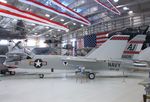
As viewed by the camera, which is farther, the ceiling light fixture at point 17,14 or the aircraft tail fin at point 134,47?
the aircraft tail fin at point 134,47

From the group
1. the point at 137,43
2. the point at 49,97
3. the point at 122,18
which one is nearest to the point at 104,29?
the point at 122,18

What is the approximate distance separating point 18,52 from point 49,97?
5244 mm

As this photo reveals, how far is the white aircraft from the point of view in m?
9.25

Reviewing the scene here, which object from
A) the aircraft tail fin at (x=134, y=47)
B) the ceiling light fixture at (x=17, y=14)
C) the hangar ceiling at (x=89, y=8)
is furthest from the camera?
the hangar ceiling at (x=89, y=8)

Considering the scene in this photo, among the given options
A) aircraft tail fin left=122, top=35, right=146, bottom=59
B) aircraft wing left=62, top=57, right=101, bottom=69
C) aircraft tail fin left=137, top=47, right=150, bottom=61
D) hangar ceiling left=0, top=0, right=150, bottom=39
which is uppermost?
hangar ceiling left=0, top=0, right=150, bottom=39

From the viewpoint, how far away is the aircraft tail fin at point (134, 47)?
10344 mm

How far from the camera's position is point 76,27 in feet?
76.9

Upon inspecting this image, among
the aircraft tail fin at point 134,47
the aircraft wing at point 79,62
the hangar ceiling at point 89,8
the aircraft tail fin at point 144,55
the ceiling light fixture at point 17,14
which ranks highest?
the hangar ceiling at point 89,8

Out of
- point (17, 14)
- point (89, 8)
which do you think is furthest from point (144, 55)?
point (89, 8)

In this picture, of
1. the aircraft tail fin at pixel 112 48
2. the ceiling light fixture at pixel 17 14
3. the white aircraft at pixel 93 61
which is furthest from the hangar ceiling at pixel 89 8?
the aircraft tail fin at pixel 112 48

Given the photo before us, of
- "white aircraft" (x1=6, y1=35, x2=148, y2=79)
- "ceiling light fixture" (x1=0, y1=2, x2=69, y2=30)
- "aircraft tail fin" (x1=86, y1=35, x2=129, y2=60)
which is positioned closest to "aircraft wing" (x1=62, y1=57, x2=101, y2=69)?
"white aircraft" (x1=6, y1=35, x2=148, y2=79)

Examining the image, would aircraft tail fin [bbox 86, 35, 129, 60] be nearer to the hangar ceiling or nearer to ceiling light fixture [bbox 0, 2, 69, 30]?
ceiling light fixture [bbox 0, 2, 69, 30]

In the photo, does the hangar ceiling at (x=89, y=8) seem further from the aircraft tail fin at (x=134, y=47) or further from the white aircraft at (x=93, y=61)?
the aircraft tail fin at (x=134, y=47)

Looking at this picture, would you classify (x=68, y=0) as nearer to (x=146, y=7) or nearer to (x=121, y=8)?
(x=121, y=8)
